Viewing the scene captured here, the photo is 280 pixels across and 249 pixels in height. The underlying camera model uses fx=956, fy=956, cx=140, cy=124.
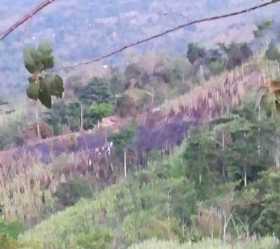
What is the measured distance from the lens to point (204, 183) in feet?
34.2

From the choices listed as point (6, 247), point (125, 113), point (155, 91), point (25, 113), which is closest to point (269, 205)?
point (6, 247)

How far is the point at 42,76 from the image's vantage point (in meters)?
1.06

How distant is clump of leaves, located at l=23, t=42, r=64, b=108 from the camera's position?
1.04m

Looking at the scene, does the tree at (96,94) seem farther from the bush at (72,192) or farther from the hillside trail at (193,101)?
the bush at (72,192)

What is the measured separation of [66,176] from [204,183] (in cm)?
340

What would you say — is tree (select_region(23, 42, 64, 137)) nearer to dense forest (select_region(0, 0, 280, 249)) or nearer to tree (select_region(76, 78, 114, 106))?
dense forest (select_region(0, 0, 280, 249))

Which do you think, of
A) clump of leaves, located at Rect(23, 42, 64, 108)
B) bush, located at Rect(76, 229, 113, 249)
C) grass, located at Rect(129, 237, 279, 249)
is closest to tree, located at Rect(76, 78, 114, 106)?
bush, located at Rect(76, 229, 113, 249)

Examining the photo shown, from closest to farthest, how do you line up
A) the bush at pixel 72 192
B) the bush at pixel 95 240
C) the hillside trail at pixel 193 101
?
the bush at pixel 95 240
the bush at pixel 72 192
the hillside trail at pixel 193 101

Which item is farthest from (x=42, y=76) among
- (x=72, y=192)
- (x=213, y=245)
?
(x=72, y=192)

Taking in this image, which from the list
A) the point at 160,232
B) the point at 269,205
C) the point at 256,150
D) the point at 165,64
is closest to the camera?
the point at 269,205

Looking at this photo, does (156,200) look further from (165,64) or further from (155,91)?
(165,64)

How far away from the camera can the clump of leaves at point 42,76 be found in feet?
3.40

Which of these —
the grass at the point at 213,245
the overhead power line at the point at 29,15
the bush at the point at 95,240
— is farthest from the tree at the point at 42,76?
the bush at the point at 95,240

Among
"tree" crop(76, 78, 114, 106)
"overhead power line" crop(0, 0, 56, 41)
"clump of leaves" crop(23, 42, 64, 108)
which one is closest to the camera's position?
"overhead power line" crop(0, 0, 56, 41)
